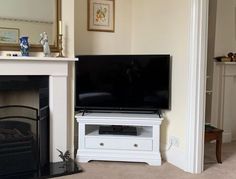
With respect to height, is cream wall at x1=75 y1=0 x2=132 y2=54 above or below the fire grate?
above

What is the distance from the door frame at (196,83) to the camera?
3119 millimetres

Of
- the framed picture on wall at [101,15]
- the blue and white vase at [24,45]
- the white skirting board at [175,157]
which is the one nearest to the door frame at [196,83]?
the white skirting board at [175,157]

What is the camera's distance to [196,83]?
318 cm

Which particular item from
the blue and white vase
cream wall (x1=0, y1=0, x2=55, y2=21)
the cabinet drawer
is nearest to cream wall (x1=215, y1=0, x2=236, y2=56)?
the cabinet drawer

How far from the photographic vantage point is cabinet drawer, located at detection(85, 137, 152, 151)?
140 inches

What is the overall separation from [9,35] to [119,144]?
1734 millimetres

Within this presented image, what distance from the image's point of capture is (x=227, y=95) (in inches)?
180

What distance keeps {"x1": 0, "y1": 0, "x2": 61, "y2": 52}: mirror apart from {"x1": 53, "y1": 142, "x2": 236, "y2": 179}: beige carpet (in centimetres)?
140

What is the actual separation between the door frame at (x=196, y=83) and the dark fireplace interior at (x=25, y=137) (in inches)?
49.5

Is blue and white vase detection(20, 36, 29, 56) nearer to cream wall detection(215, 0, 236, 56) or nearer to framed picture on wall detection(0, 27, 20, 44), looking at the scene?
framed picture on wall detection(0, 27, 20, 44)

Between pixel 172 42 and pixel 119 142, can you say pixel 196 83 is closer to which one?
pixel 172 42

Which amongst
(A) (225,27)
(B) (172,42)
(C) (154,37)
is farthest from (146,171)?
(A) (225,27)

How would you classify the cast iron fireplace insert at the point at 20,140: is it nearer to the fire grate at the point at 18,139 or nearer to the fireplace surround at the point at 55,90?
the fire grate at the point at 18,139

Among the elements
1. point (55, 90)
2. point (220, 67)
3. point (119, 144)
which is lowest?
point (119, 144)
